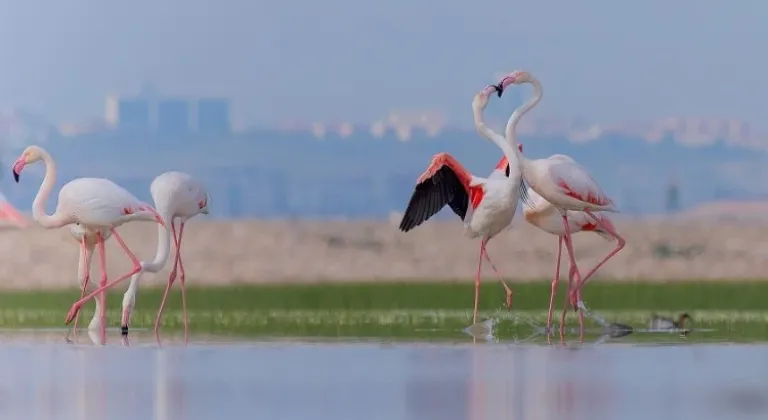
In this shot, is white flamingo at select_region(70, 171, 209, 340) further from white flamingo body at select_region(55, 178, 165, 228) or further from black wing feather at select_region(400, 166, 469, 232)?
black wing feather at select_region(400, 166, 469, 232)

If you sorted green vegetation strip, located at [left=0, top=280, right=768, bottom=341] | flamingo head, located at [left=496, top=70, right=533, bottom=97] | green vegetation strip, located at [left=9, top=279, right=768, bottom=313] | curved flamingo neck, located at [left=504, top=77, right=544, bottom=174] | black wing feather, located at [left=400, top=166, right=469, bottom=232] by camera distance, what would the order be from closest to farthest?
curved flamingo neck, located at [left=504, top=77, right=544, bottom=174] → flamingo head, located at [left=496, top=70, right=533, bottom=97] → black wing feather, located at [left=400, top=166, right=469, bottom=232] → green vegetation strip, located at [left=0, top=280, right=768, bottom=341] → green vegetation strip, located at [left=9, top=279, right=768, bottom=313]

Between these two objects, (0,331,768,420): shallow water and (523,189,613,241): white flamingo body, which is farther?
(523,189,613,241): white flamingo body

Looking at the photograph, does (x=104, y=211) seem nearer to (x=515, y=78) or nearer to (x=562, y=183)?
(x=515, y=78)

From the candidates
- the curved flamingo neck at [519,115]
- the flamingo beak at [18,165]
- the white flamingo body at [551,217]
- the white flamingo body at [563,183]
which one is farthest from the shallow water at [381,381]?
the flamingo beak at [18,165]

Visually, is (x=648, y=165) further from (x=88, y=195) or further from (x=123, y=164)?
(x=88, y=195)

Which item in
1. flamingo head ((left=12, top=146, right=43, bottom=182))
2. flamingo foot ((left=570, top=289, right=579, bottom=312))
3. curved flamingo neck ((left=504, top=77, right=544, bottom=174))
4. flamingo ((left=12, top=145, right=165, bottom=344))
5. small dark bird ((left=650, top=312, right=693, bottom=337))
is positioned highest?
curved flamingo neck ((left=504, top=77, right=544, bottom=174))

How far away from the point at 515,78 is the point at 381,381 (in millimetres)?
3433

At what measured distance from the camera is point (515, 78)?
944 cm

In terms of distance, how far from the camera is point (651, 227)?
14.1m

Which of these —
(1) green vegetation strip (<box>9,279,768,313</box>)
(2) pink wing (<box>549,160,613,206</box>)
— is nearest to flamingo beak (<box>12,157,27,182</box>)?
(1) green vegetation strip (<box>9,279,768,313</box>)

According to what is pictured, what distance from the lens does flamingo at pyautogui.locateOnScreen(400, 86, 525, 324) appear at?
932 cm

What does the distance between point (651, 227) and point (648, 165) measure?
52 cm

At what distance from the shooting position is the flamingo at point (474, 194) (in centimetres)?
932

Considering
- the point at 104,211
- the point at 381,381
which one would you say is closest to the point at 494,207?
the point at 104,211
